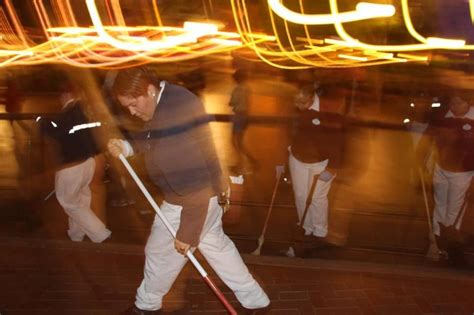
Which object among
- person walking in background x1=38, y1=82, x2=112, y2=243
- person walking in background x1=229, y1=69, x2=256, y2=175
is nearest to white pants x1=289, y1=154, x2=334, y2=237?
person walking in background x1=38, y1=82, x2=112, y2=243

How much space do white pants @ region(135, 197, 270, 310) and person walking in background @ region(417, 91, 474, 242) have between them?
2.96 meters

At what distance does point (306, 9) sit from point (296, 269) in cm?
1084

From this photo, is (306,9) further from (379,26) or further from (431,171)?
(431,171)

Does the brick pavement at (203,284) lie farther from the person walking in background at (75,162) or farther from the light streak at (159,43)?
the light streak at (159,43)

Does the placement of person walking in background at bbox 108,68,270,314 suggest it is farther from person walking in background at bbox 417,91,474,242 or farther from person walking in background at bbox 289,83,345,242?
person walking in background at bbox 417,91,474,242

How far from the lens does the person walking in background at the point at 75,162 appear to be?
5.40m

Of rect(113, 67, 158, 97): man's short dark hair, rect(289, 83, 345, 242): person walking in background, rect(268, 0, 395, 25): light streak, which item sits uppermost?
rect(113, 67, 158, 97): man's short dark hair

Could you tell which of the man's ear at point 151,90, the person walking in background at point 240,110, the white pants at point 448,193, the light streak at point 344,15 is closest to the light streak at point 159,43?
the light streak at point 344,15

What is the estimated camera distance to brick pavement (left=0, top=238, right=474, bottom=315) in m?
4.73

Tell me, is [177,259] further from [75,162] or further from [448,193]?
[448,193]

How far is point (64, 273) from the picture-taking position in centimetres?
516

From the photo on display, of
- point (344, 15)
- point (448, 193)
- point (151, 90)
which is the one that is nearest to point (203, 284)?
point (151, 90)

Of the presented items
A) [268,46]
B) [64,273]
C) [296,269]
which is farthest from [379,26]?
[64,273]

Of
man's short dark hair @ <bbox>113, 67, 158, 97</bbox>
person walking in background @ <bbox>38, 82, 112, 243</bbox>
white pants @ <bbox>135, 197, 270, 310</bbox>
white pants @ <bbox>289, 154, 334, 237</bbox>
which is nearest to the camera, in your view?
man's short dark hair @ <bbox>113, 67, 158, 97</bbox>
